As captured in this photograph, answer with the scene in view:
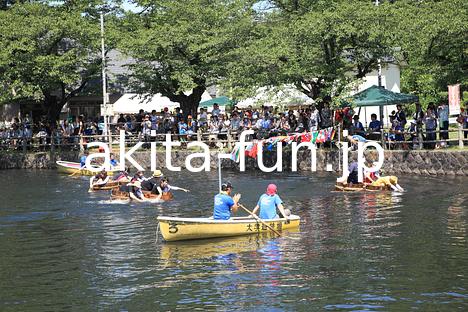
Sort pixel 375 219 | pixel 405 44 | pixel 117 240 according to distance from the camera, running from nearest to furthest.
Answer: pixel 117 240
pixel 375 219
pixel 405 44

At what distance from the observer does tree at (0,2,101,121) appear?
163ft

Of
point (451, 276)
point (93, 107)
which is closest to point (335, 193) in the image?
point (451, 276)

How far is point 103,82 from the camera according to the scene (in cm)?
5238

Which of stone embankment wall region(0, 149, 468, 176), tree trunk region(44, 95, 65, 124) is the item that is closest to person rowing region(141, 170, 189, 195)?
stone embankment wall region(0, 149, 468, 176)

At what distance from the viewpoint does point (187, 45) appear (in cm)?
5044

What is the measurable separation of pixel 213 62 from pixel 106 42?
740 cm

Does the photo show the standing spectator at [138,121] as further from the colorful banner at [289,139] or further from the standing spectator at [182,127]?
the colorful banner at [289,139]

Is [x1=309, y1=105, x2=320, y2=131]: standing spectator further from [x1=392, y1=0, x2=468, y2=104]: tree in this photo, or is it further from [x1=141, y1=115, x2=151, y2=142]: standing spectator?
[x1=141, y1=115, x2=151, y2=142]: standing spectator

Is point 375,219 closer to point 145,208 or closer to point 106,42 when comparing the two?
point 145,208

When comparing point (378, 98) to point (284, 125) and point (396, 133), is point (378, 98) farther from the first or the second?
point (284, 125)

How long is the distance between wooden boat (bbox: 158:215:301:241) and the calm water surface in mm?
263

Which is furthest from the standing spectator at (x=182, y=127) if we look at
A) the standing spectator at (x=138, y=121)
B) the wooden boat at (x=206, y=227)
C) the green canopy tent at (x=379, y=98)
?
the wooden boat at (x=206, y=227)

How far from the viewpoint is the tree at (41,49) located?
4962cm

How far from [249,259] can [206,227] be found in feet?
8.10
